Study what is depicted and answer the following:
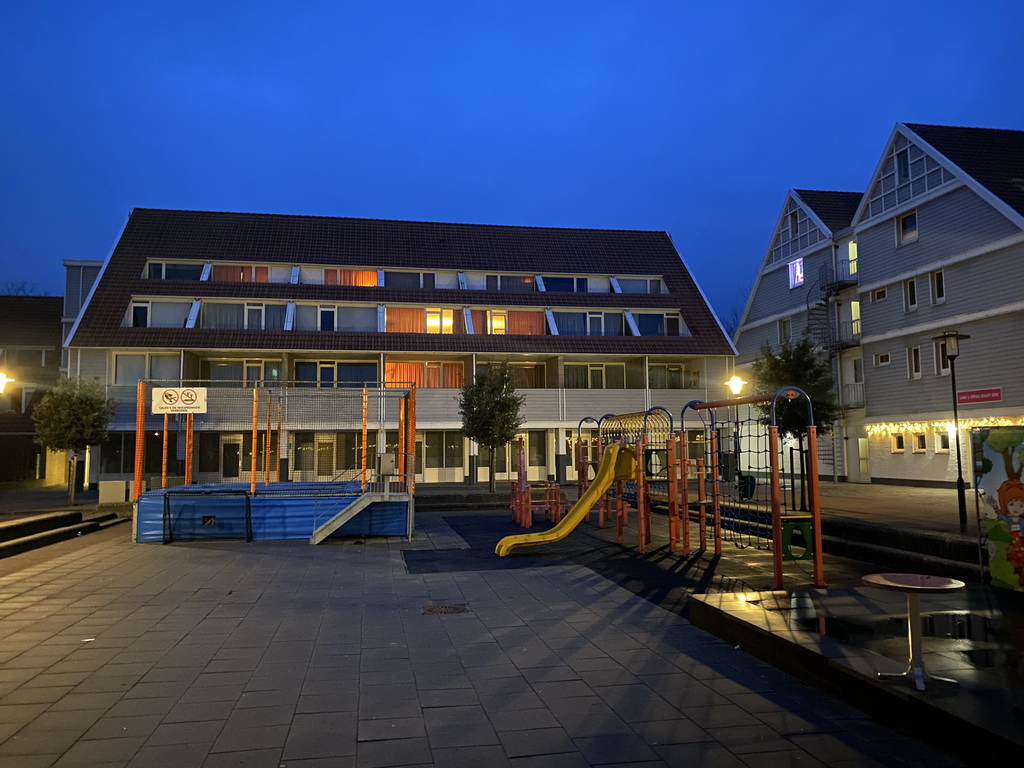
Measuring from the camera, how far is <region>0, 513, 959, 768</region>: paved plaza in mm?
4633

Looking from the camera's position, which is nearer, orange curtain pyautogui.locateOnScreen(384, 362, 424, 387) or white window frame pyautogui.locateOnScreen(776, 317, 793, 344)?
orange curtain pyautogui.locateOnScreen(384, 362, 424, 387)

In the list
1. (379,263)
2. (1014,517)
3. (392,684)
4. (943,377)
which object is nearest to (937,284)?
(943,377)

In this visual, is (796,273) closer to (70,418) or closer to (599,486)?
(599,486)

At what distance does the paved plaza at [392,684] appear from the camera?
15.2 feet

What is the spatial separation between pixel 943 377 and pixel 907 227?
6532mm

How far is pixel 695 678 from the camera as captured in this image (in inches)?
241

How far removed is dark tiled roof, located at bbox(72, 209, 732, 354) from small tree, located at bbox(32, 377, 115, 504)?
5829 mm

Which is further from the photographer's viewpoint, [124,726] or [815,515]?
[815,515]

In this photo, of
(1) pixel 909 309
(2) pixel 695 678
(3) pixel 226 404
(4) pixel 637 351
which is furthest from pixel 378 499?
(1) pixel 909 309

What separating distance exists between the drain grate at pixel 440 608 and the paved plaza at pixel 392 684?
0.03 m

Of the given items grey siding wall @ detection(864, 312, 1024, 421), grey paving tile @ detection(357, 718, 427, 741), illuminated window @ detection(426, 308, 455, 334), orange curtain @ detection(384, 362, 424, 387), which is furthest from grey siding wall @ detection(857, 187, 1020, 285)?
grey paving tile @ detection(357, 718, 427, 741)

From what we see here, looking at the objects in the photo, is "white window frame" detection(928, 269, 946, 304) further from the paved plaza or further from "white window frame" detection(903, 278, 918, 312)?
the paved plaza

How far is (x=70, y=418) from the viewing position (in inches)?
968

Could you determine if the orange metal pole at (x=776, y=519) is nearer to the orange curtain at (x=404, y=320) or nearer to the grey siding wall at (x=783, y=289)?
the orange curtain at (x=404, y=320)
